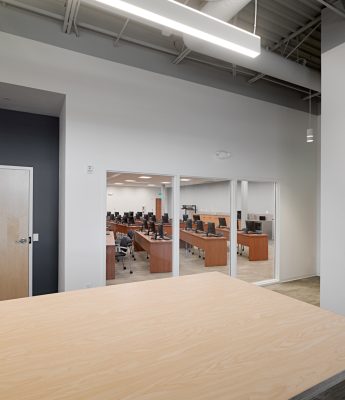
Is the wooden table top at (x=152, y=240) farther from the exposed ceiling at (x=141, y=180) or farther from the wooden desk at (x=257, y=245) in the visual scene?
the wooden desk at (x=257, y=245)

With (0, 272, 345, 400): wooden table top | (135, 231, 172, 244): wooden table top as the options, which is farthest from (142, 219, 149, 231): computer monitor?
(0, 272, 345, 400): wooden table top

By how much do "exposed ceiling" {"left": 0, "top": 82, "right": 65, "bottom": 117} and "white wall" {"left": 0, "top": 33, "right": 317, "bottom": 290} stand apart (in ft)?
0.42

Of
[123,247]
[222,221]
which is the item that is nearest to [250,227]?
[222,221]

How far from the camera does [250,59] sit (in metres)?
3.38

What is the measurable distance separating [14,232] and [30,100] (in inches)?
73.4

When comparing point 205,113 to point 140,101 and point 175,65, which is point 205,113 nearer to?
point 175,65

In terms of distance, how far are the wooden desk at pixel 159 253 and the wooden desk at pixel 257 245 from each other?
2881 mm

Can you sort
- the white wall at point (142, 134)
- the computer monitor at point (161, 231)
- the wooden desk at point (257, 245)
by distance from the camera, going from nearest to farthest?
the white wall at point (142, 134)
the computer monitor at point (161, 231)
the wooden desk at point (257, 245)

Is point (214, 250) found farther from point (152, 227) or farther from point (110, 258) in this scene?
point (110, 258)

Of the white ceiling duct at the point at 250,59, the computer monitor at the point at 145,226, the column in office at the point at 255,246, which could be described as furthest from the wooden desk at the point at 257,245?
the white ceiling duct at the point at 250,59

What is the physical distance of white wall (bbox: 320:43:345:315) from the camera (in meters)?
3.20

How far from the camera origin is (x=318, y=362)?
0.96 metres

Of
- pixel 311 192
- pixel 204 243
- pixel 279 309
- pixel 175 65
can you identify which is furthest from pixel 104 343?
pixel 311 192

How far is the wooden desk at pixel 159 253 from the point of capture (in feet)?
14.4
